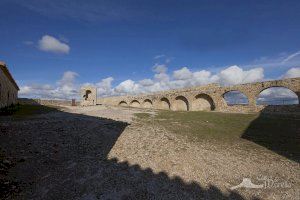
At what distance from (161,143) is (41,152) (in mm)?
5491

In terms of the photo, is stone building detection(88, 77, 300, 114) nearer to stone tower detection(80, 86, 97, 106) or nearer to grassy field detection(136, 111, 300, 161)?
stone tower detection(80, 86, 97, 106)

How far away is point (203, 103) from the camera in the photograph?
1550 inches

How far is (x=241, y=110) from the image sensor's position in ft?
107

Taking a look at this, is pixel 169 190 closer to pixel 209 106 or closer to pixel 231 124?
pixel 231 124

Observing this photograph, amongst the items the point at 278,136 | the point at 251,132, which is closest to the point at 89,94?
the point at 251,132

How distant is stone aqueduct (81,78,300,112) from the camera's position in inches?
1199

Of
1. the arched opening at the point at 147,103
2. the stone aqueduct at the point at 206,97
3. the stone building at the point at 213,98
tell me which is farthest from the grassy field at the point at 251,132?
the arched opening at the point at 147,103

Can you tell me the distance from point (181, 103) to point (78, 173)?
35606 millimetres

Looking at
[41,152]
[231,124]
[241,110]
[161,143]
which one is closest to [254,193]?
[161,143]

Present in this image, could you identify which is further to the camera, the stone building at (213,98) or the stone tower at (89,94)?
the stone tower at (89,94)

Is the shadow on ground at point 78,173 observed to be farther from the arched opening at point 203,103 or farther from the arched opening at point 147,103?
the arched opening at point 147,103

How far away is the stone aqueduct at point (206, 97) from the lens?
99.9 feet
